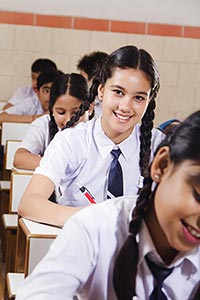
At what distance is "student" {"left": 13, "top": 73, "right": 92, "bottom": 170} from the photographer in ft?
12.2

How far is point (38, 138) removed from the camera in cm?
400

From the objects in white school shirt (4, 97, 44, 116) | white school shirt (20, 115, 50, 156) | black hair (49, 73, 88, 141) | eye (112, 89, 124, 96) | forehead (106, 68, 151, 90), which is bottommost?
white school shirt (4, 97, 44, 116)

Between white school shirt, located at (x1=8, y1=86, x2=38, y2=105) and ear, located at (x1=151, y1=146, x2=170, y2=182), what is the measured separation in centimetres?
518

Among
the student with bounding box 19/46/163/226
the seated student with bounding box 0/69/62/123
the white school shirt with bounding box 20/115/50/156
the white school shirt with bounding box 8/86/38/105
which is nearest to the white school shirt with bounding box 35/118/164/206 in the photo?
the student with bounding box 19/46/163/226

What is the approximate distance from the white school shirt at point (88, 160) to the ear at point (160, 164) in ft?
3.72

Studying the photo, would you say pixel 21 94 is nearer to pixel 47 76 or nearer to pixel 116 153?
pixel 47 76

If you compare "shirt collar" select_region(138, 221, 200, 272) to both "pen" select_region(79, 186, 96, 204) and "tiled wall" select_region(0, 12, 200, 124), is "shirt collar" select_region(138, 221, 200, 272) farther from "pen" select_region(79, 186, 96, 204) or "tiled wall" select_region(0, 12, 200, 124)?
"tiled wall" select_region(0, 12, 200, 124)

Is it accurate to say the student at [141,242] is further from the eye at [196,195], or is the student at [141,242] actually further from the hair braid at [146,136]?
the hair braid at [146,136]


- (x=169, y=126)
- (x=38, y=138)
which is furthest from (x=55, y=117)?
(x=169, y=126)

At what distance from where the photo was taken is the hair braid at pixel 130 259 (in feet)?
4.50

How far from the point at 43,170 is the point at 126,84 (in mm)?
457

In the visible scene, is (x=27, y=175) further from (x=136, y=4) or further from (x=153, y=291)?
(x=136, y=4)

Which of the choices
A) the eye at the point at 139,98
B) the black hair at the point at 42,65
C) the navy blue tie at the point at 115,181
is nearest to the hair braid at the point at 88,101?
the eye at the point at 139,98

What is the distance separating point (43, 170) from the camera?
240cm
